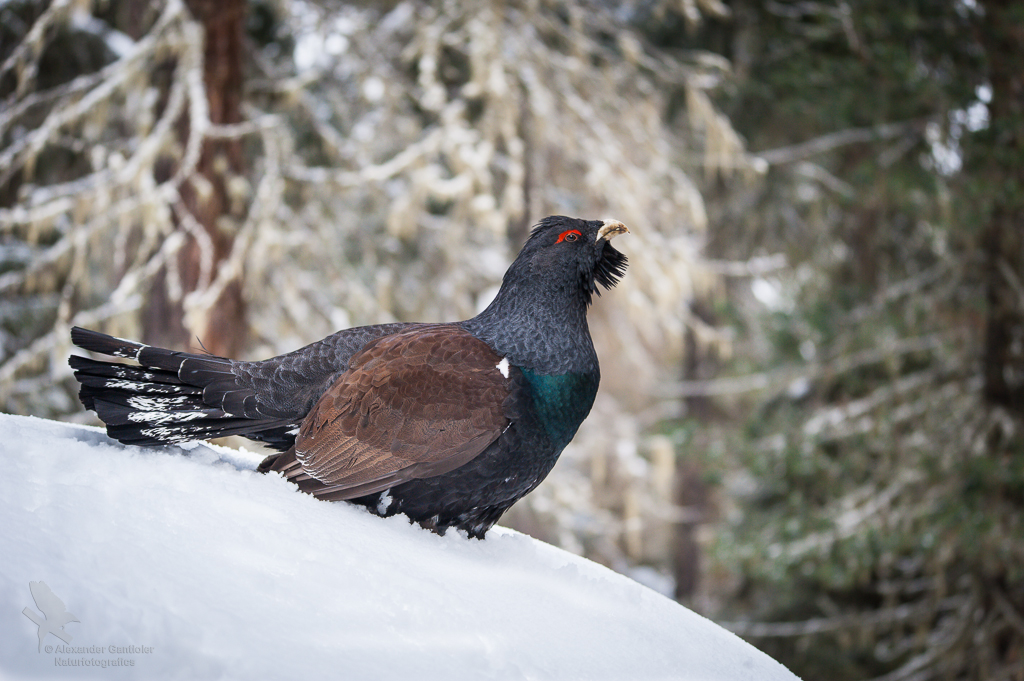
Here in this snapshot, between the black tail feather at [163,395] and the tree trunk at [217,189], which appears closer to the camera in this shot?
the black tail feather at [163,395]

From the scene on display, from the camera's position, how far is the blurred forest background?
5383 millimetres

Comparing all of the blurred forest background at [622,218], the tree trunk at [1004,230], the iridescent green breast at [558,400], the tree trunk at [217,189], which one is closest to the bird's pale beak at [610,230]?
the iridescent green breast at [558,400]

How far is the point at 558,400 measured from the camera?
8.92ft

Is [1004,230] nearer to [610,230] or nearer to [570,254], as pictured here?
[610,230]

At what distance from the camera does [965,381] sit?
24.1 feet

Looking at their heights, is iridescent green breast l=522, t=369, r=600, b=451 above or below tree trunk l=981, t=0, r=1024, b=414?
above

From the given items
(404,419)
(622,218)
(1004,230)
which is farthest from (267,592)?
(1004,230)

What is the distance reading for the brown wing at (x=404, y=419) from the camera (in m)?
2.66

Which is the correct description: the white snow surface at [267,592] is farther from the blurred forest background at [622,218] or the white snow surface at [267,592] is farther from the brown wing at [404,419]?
the blurred forest background at [622,218]

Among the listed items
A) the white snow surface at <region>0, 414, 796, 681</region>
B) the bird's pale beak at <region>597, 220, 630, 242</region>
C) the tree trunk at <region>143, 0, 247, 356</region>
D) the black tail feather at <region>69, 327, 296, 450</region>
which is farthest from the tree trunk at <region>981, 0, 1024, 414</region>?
the black tail feather at <region>69, 327, 296, 450</region>

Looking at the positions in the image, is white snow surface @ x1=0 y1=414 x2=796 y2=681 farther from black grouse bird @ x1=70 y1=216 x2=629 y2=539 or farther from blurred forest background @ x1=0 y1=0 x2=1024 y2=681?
blurred forest background @ x1=0 y1=0 x2=1024 y2=681

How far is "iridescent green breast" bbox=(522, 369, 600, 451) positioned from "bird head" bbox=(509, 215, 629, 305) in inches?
15.7

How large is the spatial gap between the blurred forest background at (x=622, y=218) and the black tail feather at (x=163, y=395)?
7.40ft

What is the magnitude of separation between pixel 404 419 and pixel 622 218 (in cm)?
409
